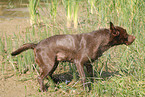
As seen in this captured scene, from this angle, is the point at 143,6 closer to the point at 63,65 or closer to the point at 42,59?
the point at 63,65

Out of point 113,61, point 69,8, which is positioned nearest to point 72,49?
point 113,61

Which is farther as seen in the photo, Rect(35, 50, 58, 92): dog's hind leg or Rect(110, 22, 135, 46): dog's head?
Rect(110, 22, 135, 46): dog's head

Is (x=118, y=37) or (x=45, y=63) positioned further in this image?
(x=118, y=37)

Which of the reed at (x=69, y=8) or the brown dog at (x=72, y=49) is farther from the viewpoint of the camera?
the reed at (x=69, y=8)

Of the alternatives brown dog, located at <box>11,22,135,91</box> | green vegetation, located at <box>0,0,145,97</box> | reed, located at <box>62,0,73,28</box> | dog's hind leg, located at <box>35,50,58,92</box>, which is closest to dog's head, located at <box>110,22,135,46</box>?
brown dog, located at <box>11,22,135,91</box>

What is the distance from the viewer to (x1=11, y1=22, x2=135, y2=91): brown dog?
391 cm

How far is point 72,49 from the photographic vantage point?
397 cm

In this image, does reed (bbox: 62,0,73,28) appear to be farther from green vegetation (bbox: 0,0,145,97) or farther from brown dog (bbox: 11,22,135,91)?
brown dog (bbox: 11,22,135,91)

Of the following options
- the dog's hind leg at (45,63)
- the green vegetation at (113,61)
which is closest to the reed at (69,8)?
the green vegetation at (113,61)

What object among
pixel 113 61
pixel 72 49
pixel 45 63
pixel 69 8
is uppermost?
pixel 69 8

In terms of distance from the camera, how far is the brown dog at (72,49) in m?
3.91

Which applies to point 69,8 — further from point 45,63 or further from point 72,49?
point 45,63

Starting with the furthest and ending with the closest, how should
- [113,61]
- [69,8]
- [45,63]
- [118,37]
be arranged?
[69,8] < [113,61] < [118,37] < [45,63]

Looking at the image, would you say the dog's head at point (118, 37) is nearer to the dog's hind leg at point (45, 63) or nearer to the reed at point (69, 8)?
the dog's hind leg at point (45, 63)
